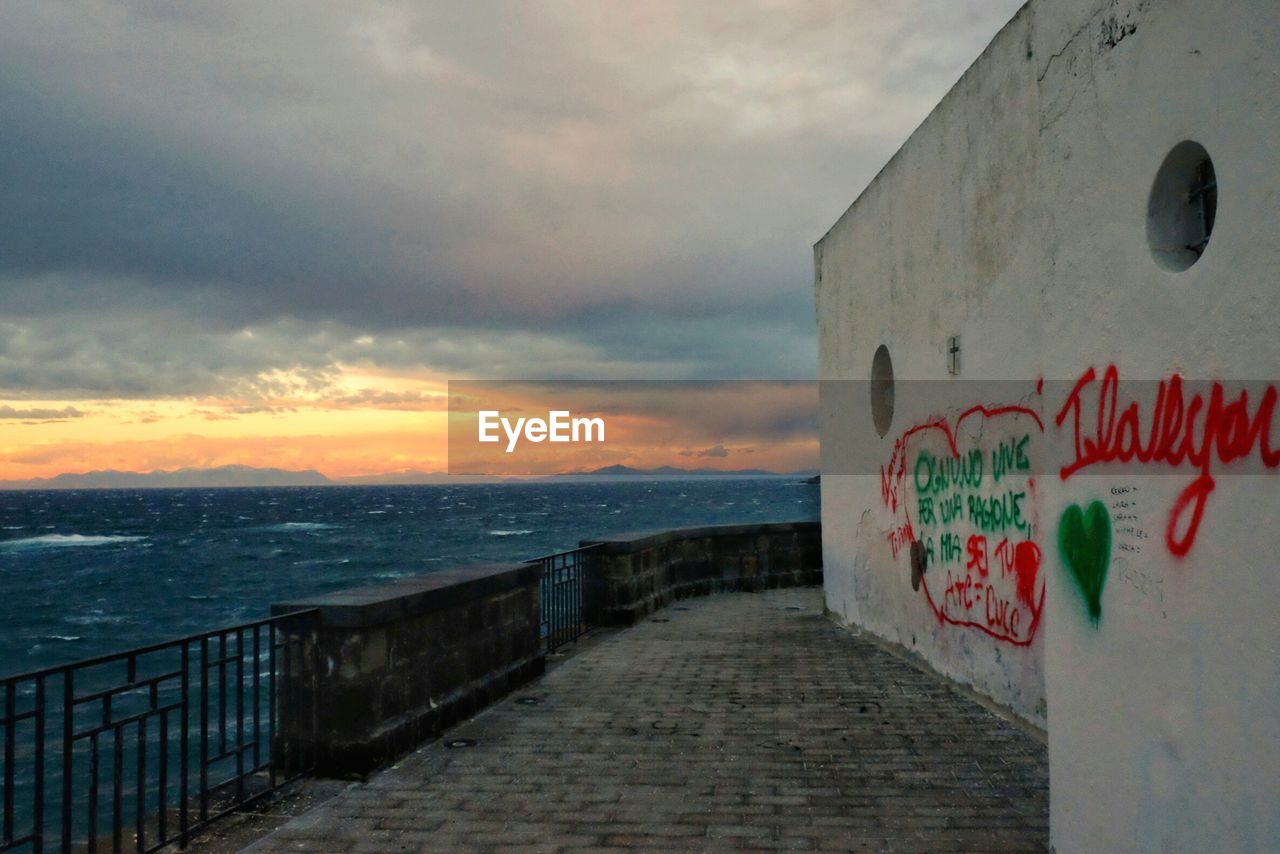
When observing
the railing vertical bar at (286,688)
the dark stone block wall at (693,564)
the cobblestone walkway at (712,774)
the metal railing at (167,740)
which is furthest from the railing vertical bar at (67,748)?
the dark stone block wall at (693,564)

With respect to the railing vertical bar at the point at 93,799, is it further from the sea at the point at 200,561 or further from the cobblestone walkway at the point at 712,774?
the sea at the point at 200,561

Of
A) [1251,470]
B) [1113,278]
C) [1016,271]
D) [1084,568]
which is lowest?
[1084,568]

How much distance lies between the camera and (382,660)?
20.0 feet

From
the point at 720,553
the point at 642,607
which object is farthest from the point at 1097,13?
the point at 720,553

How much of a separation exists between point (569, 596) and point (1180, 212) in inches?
346

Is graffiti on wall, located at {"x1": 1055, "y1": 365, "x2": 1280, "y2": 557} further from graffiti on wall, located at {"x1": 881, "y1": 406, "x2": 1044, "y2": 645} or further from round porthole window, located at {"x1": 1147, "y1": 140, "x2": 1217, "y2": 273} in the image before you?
graffiti on wall, located at {"x1": 881, "y1": 406, "x2": 1044, "y2": 645}

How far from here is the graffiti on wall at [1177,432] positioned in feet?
9.88

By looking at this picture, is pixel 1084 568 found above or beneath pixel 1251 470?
beneath

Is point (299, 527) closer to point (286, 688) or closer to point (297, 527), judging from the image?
point (297, 527)

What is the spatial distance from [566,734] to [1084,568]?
4.19 meters

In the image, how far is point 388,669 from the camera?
20.2ft

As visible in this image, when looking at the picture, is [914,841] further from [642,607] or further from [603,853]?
[642,607]

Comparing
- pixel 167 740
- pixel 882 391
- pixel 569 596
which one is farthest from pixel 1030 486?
pixel 167 740

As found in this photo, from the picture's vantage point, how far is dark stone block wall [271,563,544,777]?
19.1 feet
